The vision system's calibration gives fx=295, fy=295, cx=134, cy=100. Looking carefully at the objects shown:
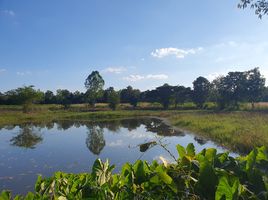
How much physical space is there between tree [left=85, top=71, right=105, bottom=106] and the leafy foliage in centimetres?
7033

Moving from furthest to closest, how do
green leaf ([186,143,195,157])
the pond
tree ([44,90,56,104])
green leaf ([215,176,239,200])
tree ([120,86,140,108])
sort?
tree ([44,90,56,104]), tree ([120,86,140,108]), the pond, green leaf ([186,143,195,157]), green leaf ([215,176,239,200])

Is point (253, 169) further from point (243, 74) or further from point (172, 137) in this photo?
point (243, 74)

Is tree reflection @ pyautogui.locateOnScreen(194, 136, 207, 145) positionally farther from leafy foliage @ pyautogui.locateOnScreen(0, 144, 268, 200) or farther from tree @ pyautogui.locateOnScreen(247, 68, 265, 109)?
tree @ pyautogui.locateOnScreen(247, 68, 265, 109)

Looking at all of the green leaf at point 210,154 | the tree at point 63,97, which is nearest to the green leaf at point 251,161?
the green leaf at point 210,154

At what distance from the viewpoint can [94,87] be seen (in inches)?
2876

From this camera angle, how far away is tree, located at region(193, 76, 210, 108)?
67750mm

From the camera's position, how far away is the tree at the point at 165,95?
226ft

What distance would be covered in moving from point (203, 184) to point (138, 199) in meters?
0.31

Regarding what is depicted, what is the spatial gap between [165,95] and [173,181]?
68.0 metres

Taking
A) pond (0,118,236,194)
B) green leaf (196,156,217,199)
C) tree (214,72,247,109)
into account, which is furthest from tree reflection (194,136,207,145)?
tree (214,72,247,109)

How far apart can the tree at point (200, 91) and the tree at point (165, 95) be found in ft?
18.4

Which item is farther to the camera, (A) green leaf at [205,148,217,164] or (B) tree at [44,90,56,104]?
(B) tree at [44,90,56,104]

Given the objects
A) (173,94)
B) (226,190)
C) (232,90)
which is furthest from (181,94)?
(226,190)

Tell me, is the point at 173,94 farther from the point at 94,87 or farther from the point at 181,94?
the point at 94,87
